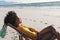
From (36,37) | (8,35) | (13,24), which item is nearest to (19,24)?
(13,24)

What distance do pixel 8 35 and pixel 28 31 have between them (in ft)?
11.3

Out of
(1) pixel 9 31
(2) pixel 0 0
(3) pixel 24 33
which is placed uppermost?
(3) pixel 24 33

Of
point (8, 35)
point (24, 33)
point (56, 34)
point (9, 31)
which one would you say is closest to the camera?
point (56, 34)

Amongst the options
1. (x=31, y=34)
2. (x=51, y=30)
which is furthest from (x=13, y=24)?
(x=51, y=30)

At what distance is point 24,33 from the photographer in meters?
5.16

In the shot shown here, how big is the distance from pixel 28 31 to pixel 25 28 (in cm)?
14

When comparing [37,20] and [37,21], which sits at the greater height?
[37,21]

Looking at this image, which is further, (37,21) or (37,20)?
(37,20)

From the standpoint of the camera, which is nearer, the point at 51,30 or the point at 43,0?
the point at 51,30

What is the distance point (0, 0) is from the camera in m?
34.5

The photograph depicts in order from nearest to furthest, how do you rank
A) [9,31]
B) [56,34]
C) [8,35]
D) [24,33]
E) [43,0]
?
[56,34]
[24,33]
[8,35]
[9,31]
[43,0]

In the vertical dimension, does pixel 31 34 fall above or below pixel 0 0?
above

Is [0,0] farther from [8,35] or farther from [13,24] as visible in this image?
[13,24]

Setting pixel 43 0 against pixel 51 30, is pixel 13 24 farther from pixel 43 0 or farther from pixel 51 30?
pixel 43 0
